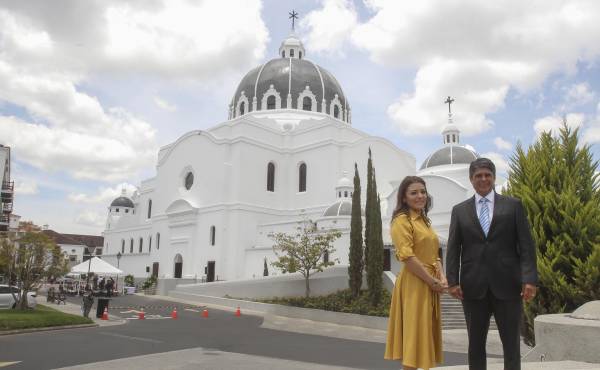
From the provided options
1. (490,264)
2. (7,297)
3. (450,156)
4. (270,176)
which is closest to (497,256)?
(490,264)

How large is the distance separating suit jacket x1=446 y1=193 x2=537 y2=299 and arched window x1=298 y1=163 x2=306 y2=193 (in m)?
34.0

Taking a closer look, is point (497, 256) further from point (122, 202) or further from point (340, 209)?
point (122, 202)

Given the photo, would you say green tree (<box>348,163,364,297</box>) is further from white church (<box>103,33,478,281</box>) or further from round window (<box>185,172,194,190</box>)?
round window (<box>185,172,194,190</box>)

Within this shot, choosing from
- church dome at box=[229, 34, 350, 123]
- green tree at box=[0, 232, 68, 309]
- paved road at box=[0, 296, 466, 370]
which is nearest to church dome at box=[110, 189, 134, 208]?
church dome at box=[229, 34, 350, 123]

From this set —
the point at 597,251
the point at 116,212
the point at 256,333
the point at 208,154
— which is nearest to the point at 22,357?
the point at 256,333

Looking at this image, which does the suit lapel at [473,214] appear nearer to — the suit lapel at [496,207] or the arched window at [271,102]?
the suit lapel at [496,207]

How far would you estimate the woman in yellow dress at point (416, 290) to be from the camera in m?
4.34

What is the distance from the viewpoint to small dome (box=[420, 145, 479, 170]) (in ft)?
113

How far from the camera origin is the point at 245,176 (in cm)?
3684

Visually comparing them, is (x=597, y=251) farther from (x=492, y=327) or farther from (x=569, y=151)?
(x=492, y=327)

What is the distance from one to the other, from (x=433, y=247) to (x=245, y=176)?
32721 mm

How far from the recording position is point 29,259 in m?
17.2

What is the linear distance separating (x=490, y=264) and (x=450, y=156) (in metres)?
31.6

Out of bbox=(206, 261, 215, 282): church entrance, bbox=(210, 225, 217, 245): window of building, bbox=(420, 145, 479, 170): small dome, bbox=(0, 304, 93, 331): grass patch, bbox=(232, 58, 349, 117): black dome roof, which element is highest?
bbox=(232, 58, 349, 117): black dome roof
